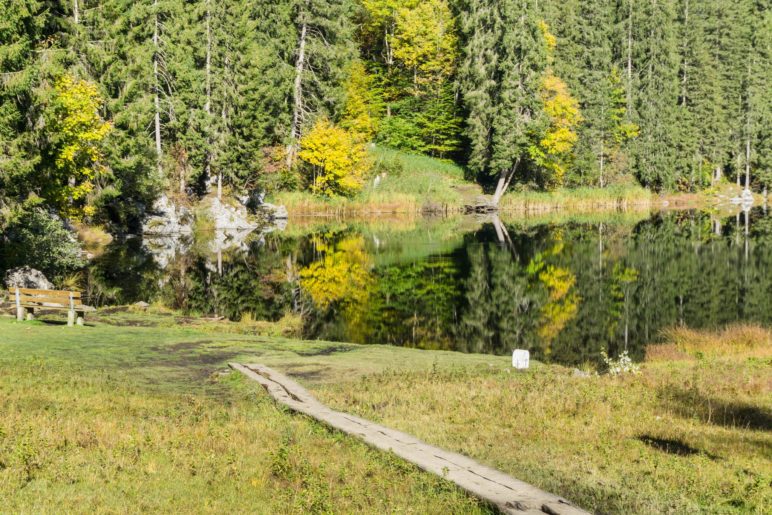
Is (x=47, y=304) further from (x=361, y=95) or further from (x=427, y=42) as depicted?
(x=427, y=42)

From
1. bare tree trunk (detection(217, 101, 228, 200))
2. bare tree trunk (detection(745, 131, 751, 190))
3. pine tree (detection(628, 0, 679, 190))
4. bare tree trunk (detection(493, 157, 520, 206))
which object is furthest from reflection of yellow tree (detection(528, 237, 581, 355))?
bare tree trunk (detection(745, 131, 751, 190))

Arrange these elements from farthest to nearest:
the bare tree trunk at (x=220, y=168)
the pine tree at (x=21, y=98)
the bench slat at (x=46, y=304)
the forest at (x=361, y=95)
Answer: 1. the bare tree trunk at (x=220, y=168)
2. the forest at (x=361, y=95)
3. the pine tree at (x=21, y=98)
4. the bench slat at (x=46, y=304)

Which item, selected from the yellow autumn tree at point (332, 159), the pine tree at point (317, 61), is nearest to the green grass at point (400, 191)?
the yellow autumn tree at point (332, 159)

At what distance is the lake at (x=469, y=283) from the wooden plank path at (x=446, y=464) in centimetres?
1112

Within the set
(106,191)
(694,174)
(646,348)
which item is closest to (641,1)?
(694,174)

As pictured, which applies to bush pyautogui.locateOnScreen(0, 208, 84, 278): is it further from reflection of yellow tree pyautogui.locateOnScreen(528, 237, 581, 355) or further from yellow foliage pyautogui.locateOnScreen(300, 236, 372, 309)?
reflection of yellow tree pyautogui.locateOnScreen(528, 237, 581, 355)

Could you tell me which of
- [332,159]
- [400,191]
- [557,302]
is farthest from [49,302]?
[400,191]

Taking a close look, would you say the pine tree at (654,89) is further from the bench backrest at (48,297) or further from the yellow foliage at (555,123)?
the bench backrest at (48,297)

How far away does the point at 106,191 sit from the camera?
44625mm

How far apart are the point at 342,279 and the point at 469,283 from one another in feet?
21.3

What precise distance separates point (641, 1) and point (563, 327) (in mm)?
78724

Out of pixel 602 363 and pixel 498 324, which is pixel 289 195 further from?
pixel 602 363

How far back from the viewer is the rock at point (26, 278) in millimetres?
29969

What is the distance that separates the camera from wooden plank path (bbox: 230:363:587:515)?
7910 mm
